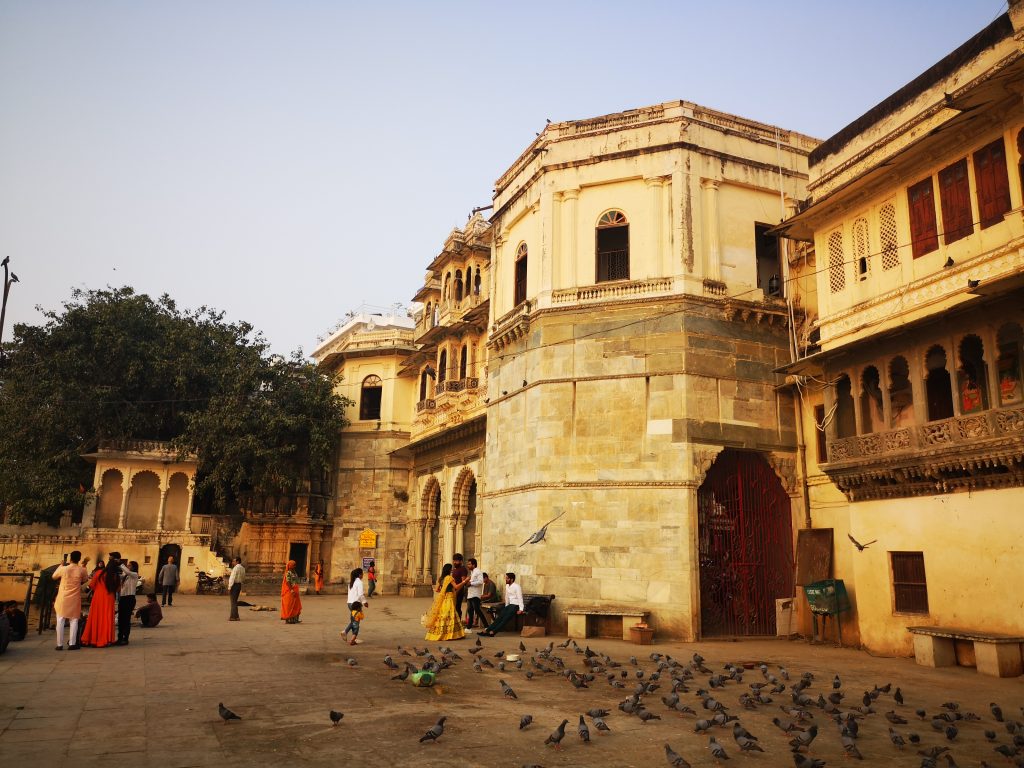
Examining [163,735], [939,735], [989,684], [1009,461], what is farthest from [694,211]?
[163,735]

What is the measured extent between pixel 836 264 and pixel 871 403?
2971mm

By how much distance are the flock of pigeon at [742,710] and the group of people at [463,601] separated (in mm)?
2109

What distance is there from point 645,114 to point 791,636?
41.0 ft

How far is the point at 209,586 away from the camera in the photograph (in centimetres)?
2825

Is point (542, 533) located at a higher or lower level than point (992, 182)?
lower

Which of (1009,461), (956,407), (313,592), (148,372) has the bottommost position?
(313,592)

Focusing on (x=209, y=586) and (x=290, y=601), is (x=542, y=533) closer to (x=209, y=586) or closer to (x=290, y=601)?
(x=290, y=601)

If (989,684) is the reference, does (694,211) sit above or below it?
above

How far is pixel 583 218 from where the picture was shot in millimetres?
19172

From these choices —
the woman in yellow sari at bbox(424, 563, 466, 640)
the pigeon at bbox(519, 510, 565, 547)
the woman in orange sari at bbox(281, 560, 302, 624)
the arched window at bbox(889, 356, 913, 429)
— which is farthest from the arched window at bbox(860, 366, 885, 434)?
the woman in orange sari at bbox(281, 560, 302, 624)

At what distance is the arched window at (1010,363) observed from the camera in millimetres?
12453

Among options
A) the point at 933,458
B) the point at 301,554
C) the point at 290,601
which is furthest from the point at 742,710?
the point at 301,554

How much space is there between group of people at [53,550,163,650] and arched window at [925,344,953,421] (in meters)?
14.3

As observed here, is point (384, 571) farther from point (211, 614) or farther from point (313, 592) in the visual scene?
point (211, 614)
